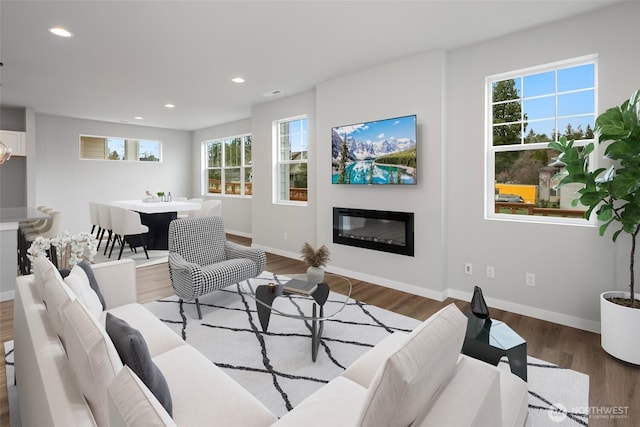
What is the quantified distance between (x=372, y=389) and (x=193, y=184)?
8.94 metres

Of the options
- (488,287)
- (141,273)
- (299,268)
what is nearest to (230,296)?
(299,268)

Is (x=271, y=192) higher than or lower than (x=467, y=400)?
higher

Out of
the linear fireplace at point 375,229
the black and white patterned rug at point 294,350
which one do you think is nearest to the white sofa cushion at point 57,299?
the black and white patterned rug at point 294,350

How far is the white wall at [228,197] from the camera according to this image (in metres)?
7.37

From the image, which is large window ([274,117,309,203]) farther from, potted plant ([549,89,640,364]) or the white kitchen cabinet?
the white kitchen cabinet

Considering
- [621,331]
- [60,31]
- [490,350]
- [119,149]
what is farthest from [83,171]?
[621,331]

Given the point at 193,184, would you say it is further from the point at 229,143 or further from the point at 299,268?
the point at 299,268

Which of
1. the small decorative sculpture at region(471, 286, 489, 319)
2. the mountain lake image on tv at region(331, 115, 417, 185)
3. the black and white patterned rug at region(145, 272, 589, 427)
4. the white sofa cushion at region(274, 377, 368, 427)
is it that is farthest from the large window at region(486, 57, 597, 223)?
the white sofa cushion at region(274, 377, 368, 427)

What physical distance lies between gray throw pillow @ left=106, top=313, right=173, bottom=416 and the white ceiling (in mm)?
2541

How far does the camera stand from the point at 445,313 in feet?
3.47

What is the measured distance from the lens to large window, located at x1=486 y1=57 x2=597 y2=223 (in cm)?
294

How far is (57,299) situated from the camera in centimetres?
134

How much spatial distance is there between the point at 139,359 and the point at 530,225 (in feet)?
10.8

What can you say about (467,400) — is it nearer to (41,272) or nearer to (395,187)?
(41,272)
